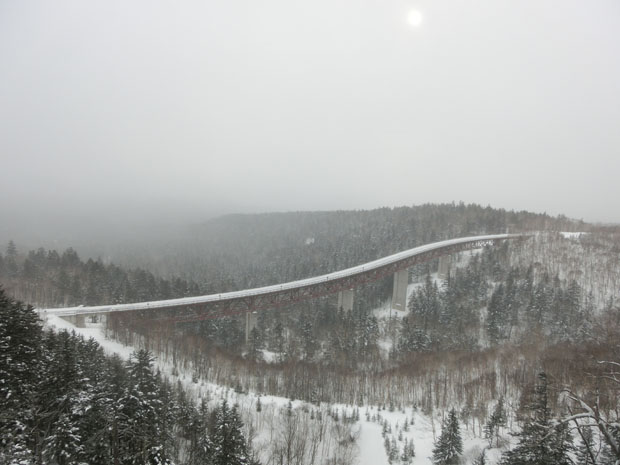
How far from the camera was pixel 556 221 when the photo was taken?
472 feet

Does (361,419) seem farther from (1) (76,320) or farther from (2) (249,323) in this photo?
(1) (76,320)

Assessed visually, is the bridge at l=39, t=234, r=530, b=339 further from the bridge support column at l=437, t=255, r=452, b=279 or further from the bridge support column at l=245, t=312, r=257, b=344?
the bridge support column at l=437, t=255, r=452, b=279

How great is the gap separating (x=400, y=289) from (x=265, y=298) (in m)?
40.3

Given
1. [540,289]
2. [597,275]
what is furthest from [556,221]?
[540,289]

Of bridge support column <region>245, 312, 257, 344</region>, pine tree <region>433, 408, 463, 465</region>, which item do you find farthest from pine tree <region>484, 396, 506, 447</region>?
bridge support column <region>245, 312, 257, 344</region>

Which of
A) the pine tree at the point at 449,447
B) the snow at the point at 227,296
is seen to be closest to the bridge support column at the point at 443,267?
the snow at the point at 227,296

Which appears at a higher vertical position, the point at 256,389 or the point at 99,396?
the point at 99,396

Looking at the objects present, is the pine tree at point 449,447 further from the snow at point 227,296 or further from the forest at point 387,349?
the snow at point 227,296

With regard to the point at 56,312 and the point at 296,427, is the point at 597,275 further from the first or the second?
the point at 56,312

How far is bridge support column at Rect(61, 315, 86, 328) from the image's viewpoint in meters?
49.8

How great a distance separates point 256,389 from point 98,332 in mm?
26969

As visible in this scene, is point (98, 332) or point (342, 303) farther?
point (342, 303)

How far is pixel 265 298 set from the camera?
65.2 m

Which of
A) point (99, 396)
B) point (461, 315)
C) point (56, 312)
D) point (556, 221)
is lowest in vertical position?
point (461, 315)
